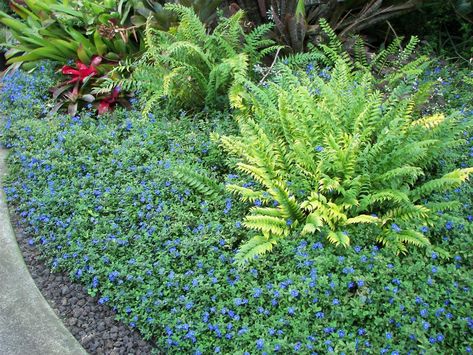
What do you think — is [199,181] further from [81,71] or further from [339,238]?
[81,71]

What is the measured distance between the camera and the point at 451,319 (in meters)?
2.96

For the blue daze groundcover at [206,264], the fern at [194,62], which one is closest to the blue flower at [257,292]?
the blue daze groundcover at [206,264]

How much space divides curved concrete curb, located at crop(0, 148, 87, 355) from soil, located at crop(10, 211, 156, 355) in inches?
2.0

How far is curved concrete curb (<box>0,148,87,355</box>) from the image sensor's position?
3283mm

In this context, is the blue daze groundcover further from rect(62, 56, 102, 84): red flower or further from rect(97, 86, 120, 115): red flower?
rect(62, 56, 102, 84): red flower

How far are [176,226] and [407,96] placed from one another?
2127 millimetres

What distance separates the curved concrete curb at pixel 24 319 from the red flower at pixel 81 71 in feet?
7.27

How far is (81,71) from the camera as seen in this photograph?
18.5ft

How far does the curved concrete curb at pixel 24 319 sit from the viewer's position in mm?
3283

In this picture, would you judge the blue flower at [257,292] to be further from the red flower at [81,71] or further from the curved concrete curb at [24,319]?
the red flower at [81,71]

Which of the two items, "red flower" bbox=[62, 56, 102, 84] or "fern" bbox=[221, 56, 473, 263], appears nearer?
"fern" bbox=[221, 56, 473, 263]

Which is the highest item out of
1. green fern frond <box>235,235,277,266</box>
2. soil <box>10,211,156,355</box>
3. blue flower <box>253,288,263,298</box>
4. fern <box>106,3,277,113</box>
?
fern <box>106,3,277,113</box>

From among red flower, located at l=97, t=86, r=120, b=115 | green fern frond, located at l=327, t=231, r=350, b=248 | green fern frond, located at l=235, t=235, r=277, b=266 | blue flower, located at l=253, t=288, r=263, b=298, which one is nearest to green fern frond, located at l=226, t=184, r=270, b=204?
green fern frond, located at l=235, t=235, r=277, b=266

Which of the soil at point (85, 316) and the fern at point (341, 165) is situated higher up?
the fern at point (341, 165)
